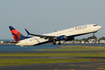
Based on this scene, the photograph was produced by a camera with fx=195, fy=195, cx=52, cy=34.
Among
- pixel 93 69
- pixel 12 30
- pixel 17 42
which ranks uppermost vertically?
pixel 12 30

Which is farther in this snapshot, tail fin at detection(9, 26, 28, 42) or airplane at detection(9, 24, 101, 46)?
tail fin at detection(9, 26, 28, 42)

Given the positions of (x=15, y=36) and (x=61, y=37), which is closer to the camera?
(x=61, y=37)

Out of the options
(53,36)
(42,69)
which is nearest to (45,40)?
(53,36)

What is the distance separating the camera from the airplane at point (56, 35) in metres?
62.4

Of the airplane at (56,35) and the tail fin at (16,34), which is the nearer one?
the airplane at (56,35)

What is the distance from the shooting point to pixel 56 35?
69.1 metres

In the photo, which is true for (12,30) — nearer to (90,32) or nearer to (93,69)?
(90,32)

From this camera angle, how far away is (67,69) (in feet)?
117

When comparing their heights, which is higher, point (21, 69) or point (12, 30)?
point (12, 30)

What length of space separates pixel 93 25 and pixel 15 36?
113 ft

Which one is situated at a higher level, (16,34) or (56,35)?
(16,34)

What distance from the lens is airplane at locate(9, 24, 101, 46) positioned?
2456 inches

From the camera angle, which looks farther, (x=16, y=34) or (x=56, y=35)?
(x=16, y=34)

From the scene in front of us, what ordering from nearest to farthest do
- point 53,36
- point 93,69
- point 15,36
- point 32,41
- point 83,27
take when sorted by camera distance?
1. point 93,69
2. point 83,27
3. point 53,36
4. point 32,41
5. point 15,36
